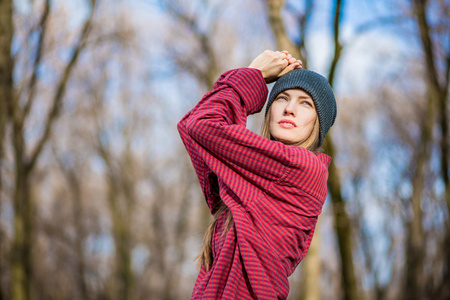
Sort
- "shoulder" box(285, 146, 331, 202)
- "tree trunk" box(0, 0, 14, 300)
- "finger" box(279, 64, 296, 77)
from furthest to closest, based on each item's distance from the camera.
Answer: "tree trunk" box(0, 0, 14, 300)
"finger" box(279, 64, 296, 77)
"shoulder" box(285, 146, 331, 202)

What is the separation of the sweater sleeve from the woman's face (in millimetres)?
131

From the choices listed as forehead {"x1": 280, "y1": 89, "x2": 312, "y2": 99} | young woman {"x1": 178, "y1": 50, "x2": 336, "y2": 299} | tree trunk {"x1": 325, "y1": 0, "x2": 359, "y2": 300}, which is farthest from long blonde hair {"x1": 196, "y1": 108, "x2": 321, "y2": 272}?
tree trunk {"x1": 325, "y1": 0, "x2": 359, "y2": 300}

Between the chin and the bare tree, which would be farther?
the bare tree

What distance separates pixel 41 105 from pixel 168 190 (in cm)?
898

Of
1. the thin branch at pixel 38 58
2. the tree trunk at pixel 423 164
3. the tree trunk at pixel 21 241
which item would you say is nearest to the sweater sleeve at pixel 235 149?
the tree trunk at pixel 423 164

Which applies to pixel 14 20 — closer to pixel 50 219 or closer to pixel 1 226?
pixel 1 226

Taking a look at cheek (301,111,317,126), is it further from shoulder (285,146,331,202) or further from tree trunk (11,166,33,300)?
tree trunk (11,166,33,300)

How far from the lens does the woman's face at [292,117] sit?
2.15 meters

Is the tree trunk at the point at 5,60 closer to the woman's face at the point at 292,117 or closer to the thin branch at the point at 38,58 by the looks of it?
the thin branch at the point at 38,58

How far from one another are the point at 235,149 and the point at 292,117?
12.8 inches

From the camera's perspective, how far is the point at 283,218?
78.3 inches

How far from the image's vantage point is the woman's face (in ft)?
7.05

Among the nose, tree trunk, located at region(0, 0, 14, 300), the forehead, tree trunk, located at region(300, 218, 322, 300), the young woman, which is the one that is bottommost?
tree trunk, located at region(300, 218, 322, 300)

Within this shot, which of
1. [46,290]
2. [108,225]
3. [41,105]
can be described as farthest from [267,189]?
[108,225]
